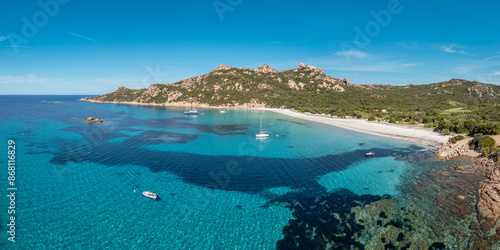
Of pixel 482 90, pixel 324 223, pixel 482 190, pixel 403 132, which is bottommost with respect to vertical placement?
pixel 324 223

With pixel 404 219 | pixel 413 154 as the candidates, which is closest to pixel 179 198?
pixel 404 219

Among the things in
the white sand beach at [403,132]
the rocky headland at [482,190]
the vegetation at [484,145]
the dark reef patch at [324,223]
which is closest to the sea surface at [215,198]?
the dark reef patch at [324,223]

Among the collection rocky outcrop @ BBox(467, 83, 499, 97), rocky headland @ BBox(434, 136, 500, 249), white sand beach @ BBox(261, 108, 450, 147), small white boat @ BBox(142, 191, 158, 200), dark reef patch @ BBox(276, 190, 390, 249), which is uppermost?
rocky outcrop @ BBox(467, 83, 499, 97)

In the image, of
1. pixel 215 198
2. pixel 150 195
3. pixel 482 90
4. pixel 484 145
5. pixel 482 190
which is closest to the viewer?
pixel 150 195

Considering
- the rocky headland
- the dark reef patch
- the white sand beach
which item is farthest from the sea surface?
the white sand beach

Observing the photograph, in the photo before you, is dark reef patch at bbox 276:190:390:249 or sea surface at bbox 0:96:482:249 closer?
dark reef patch at bbox 276:190:390:249

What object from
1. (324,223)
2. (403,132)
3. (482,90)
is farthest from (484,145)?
(482,90)

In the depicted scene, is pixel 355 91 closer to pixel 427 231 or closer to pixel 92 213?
pixel 427 231

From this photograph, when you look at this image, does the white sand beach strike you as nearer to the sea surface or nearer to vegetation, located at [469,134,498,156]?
vegetation, located at [469,134,498,156]

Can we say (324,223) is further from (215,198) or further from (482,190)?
(482,190)
